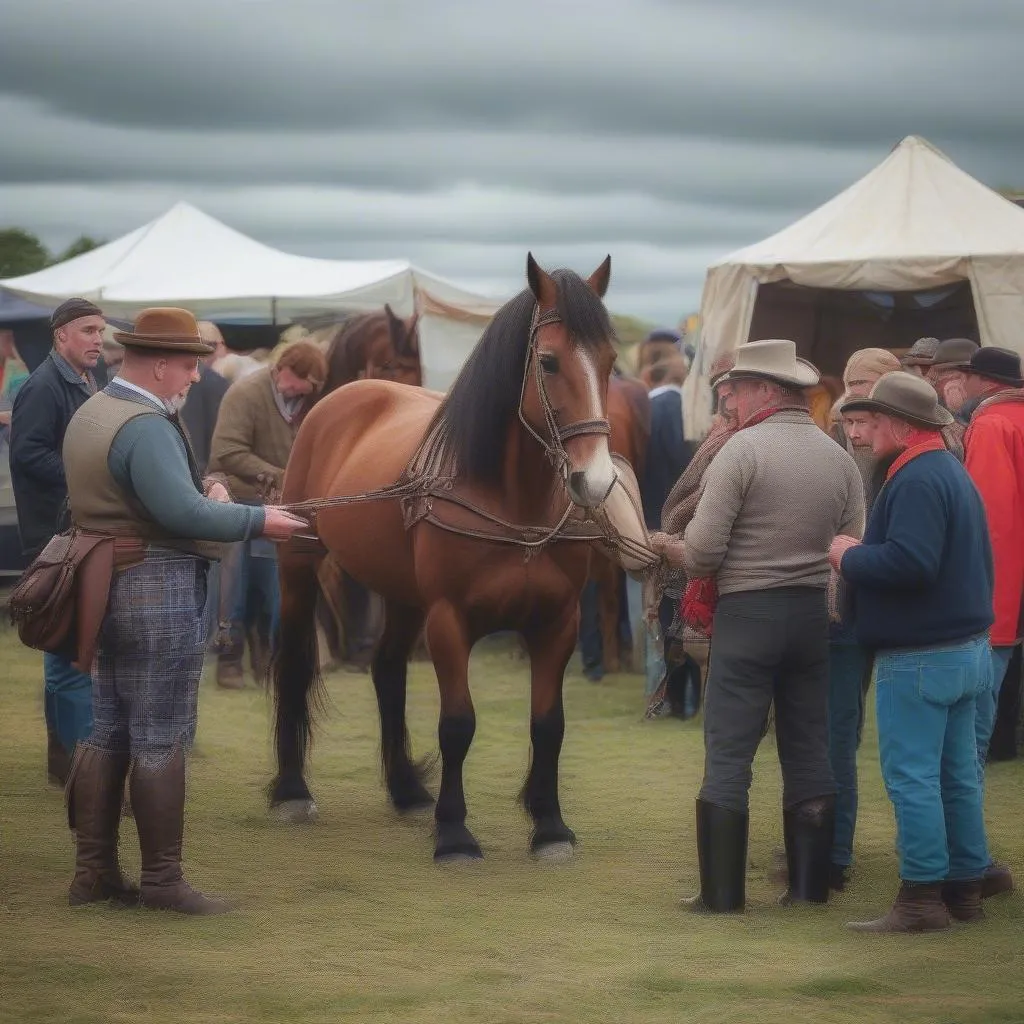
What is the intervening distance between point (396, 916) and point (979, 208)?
809 centimetres

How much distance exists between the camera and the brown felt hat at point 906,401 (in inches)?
217

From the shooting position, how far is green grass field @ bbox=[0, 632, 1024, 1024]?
4.70 meters

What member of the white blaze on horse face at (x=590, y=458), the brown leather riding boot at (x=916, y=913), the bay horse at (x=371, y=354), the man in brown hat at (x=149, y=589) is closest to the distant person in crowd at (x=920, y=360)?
the white blaze on horse face at (x=590, y=458)

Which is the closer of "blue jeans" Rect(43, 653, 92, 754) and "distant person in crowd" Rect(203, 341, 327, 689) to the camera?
"blue jeans" Rect(43, 653, 92, 754)

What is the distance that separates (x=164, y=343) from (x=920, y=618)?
265cm

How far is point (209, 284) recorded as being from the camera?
57.0 feet

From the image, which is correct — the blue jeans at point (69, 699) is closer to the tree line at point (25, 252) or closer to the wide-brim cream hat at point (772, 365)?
the wide-brim cream hat at point (772, 365)

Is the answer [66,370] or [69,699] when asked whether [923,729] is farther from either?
[66,370]

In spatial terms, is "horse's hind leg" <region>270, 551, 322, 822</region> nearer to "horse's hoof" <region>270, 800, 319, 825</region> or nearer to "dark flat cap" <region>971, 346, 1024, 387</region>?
"horse's hoof" <region>270, 800, 319, 825</region>

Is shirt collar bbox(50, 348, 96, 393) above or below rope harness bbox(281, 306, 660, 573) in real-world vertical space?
above

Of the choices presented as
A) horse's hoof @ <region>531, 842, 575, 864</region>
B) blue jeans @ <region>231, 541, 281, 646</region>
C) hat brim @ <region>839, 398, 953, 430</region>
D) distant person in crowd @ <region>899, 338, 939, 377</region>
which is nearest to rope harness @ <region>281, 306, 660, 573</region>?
hat brim @ <region>839, 398, 953, 430</region>

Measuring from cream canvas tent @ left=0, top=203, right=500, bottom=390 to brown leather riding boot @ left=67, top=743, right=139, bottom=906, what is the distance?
28.7 ft

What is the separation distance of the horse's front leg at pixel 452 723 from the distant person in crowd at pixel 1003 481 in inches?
87.8

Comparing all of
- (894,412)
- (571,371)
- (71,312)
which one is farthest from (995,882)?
(71,312)
